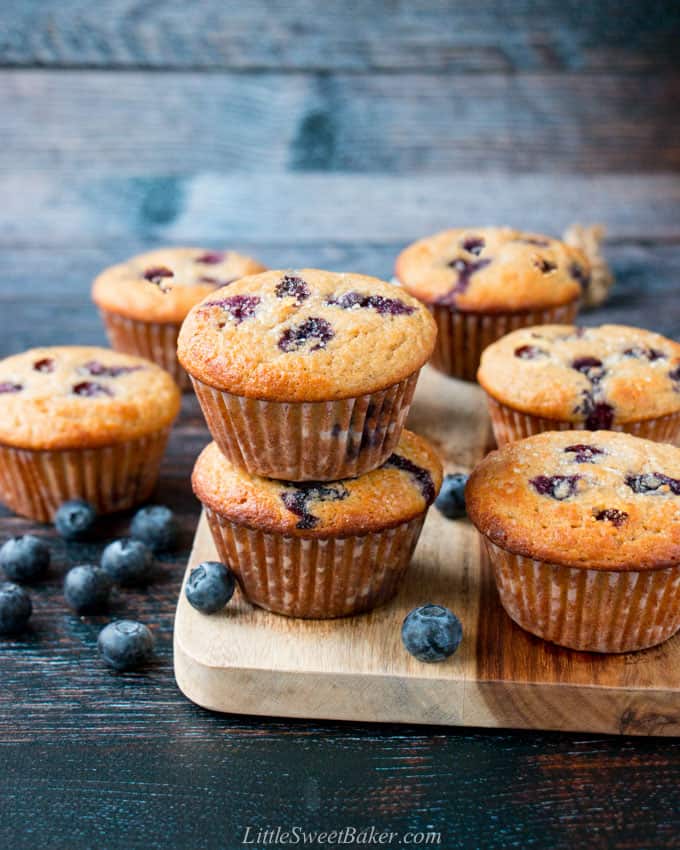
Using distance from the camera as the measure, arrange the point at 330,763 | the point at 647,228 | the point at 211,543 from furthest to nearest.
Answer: the point at 647,228 → the point at 211,543 → the point at 330,763

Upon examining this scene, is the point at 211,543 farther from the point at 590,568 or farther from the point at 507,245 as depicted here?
the point at 507,245

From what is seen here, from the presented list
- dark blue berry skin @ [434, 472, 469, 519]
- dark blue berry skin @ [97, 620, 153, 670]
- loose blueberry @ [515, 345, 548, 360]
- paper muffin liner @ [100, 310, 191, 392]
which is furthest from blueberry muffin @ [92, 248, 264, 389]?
dark blue berry skin @ [97, 620, 153, 670]

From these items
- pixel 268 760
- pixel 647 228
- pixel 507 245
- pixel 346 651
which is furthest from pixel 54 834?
pixel 647 228

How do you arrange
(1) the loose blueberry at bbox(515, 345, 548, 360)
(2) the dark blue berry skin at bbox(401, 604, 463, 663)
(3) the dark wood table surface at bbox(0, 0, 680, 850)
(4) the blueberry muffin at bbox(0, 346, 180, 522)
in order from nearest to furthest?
(2) the dark blue berry skin at bbox(401, 604, 463, 663) → (4) the blueberry muffin at bbox(0, 346, 180, 522) → (1) the loose blueberry at bbox(515, 345, 548, 360) → (3) the dark wood table surface at bbox(0, 0, 680, 850)

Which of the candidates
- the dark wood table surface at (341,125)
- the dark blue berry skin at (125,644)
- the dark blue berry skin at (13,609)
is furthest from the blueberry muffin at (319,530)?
the dark wood table surface at (341,125)

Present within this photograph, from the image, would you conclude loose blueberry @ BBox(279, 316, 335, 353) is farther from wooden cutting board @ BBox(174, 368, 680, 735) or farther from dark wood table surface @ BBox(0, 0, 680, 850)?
dark wood table surface @ BBox(0, 0, 680, 850)

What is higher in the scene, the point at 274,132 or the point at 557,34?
the point at 557,34

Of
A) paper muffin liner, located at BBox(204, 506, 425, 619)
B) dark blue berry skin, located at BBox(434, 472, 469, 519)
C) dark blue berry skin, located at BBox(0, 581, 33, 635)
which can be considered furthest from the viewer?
dark blue berry skin, located at BBox(434, 472, 469, 519)

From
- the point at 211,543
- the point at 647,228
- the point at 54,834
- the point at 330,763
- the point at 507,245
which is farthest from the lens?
the point at 647,228
